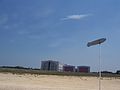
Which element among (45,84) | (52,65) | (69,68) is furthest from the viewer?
(52,65)

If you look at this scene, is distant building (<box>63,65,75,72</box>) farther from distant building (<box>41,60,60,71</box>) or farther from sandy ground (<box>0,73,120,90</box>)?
sandy ground (<box>0,73,120,90</box>)

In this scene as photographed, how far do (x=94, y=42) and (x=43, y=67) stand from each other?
443ft

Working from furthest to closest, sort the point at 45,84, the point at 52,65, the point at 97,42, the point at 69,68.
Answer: the point at 52,65, the point at 69,68, the point at 45,84, the point at 97,42

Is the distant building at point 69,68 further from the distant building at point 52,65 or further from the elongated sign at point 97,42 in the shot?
the elongated sign at point 97,42

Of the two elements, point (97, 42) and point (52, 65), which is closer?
point (97, 42)

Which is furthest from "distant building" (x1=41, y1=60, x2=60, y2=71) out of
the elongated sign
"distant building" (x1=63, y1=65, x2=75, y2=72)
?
the elongated sign

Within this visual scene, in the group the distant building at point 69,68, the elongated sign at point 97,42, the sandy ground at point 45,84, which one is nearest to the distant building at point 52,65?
the distant building at point 69,68

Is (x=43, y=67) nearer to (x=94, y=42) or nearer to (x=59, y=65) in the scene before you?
(x=59, y=65)

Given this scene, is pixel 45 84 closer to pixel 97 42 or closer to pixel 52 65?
pixel 97 42

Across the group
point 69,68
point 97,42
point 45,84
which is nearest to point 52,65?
point 69,68

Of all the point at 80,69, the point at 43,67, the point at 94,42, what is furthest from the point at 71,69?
the point at 94,42

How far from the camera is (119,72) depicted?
390 ft

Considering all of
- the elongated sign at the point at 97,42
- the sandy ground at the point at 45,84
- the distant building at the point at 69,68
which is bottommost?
the sandy ground at the point at 45,84

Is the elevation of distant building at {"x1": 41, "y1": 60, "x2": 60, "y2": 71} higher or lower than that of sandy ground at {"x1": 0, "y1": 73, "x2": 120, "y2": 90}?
higher
